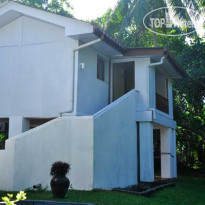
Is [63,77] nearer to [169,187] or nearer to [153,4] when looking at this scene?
→ [169,187]

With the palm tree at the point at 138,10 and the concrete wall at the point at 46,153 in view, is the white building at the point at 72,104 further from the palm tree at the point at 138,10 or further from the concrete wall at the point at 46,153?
the palm tree at the point at 138,10

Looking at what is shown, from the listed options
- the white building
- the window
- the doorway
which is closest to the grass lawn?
the white building

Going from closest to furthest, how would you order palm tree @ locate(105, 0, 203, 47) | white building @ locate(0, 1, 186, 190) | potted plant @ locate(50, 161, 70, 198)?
potted plant @ locate(50, 161, 70, 198) → white building @ locate(0, 1, 186, 190) → palm tree @ locate(105, 0, 203, 47)

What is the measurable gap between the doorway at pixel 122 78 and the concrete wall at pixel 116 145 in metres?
2.43

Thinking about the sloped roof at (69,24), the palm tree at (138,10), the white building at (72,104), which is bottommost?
the white building at (72,104)

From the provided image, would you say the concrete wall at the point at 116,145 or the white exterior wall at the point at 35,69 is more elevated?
the white exterior wall at the point at 35,69

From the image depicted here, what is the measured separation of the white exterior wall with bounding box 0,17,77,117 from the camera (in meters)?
12.7

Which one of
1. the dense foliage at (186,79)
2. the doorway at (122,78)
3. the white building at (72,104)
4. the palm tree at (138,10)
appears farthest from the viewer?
the palm tree at (138,10)

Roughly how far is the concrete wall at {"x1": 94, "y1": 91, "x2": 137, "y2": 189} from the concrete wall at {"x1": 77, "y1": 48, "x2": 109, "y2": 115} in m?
1.36

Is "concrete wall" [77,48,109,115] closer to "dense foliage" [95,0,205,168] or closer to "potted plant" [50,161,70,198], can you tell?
"potted plant" [50,161,70,198]

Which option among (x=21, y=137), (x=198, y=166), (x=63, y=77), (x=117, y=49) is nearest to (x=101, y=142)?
(x=21, y=137)

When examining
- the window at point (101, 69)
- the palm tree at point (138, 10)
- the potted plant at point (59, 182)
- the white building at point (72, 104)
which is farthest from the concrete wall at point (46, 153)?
the palm tree at point (138, 10)

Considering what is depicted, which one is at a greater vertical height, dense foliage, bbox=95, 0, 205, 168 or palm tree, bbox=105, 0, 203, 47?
palm tree, bbox=105, 0, 203, 47

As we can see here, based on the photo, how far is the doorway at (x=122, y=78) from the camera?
628 inches
